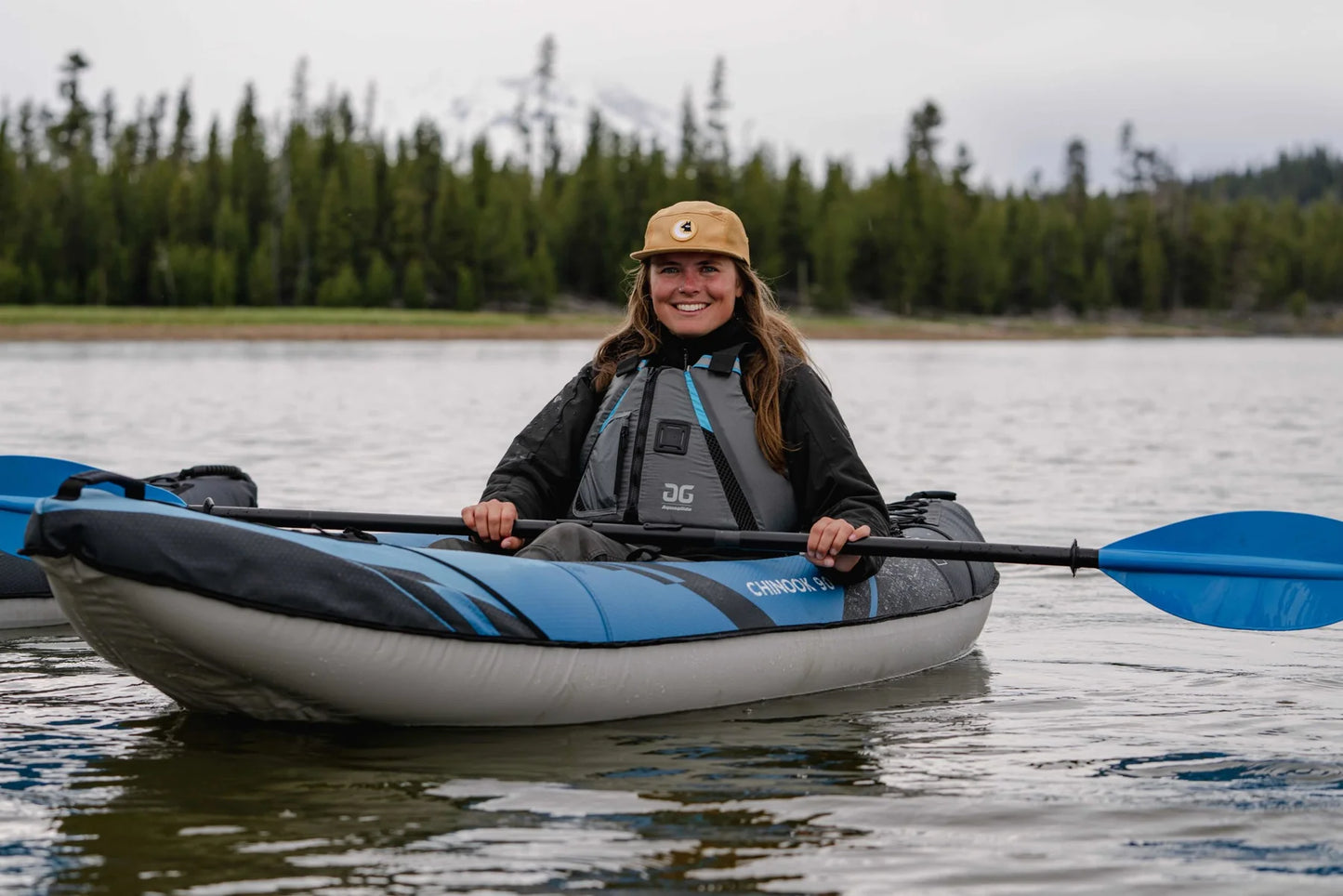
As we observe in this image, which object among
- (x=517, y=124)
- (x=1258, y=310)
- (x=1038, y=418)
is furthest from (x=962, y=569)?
(x=1258, y=310)

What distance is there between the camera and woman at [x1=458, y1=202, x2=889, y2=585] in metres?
5.69

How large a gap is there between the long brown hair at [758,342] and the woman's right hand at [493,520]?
0.69m

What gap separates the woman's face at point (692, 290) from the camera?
5.78m

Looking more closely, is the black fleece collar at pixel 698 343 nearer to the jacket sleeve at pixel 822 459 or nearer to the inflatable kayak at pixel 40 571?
the jacket sleeve at pixel 822 459

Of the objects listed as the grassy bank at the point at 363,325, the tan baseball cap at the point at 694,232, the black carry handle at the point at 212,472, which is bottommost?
the black carry handle at the point at 212,472

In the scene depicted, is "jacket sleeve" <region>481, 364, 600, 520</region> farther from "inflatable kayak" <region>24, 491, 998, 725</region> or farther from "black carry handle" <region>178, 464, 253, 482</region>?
"black carry handle" <region>178, 464, 253, 482</region>

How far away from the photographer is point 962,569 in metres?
6.83

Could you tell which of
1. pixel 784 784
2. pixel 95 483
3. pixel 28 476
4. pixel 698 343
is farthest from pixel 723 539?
pixel 28 476

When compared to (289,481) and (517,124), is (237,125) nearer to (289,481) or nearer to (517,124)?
(517,124)

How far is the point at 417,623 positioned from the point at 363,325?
180ft

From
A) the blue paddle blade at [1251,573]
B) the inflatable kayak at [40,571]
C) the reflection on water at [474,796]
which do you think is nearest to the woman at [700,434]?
the reflection on water at [474,796]

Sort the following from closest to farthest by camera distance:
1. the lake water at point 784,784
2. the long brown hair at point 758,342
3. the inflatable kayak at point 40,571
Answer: the lake water at point 784,784 < the long brown hair at point 758,342 < the inflatable kayak at point 40,571

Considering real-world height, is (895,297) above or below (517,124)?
below

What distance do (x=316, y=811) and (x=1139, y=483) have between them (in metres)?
10.9
